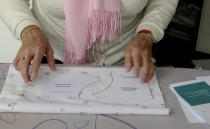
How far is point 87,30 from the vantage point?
0.86 meters

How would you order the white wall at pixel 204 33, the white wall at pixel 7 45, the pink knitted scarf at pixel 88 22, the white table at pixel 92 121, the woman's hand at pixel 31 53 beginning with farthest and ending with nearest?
1. the white wall at pixel 204 33
2. the white wall at pixel 7 45
3. the pink knitted scarf at pixel 88 22
4. the woman's hand at pixel 31 53
5. the white table at pixel 92 121

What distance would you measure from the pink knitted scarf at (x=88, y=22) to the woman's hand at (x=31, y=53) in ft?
0.36

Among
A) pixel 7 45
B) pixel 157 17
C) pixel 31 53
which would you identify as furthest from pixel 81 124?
pixel 7 45

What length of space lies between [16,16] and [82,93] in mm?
335

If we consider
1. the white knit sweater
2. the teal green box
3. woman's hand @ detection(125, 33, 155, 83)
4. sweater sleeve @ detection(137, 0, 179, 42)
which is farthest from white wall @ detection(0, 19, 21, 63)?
the teal green box

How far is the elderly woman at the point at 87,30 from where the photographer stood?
0.76 m

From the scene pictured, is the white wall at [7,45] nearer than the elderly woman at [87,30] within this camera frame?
No

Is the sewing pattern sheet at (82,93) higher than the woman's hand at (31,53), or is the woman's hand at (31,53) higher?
the woman's hand at (31,53)

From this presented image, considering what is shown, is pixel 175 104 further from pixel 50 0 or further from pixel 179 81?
pixel 50 0

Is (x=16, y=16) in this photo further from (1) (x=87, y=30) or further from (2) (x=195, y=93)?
(2) (x=195, y=93)

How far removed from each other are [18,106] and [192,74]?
518 millimetres

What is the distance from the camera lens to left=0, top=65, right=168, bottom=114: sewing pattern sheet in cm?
64

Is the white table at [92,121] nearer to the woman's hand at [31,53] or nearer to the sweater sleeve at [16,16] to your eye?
the woman's hand at [31,53]

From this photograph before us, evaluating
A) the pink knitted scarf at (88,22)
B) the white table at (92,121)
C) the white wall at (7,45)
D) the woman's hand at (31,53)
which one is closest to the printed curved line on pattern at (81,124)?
the white table at (92,121)
